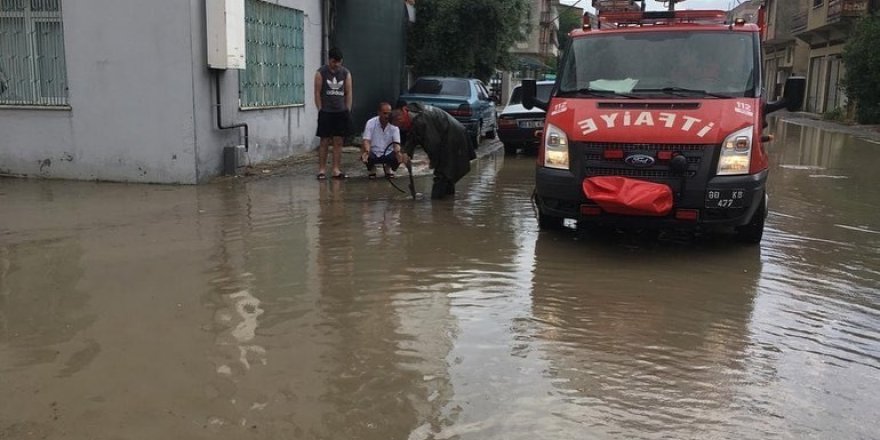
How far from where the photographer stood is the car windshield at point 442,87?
Answer: 15405 millimetres

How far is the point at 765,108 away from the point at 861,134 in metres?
20.2

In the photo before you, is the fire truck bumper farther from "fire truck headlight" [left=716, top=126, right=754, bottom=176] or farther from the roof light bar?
the roof light bar

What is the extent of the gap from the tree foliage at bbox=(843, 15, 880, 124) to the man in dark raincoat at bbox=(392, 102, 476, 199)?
24.1m

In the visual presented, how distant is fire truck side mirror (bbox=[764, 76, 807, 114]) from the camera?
6.80 metres

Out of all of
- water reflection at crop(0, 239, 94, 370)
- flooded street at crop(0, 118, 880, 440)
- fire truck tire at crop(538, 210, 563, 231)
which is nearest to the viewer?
flooded street at crop(0, 118, 880, 440)

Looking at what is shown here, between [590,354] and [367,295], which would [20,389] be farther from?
[590,354]

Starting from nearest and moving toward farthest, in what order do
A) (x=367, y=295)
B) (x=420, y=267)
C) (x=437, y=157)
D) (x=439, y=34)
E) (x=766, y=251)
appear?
1. (x=367, y=295)
2. (x=420, y=267)
3. (x=766, y=251)
4. (x=437, y=157)
5. (x=439, y=34)

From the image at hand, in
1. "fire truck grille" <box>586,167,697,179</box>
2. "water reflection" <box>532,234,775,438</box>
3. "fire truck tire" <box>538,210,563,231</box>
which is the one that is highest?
"fire truck grille" <box>586,167,697,179</box>

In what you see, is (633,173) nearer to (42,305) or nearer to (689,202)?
(689,202)

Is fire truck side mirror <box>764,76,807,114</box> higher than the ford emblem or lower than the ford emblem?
higher

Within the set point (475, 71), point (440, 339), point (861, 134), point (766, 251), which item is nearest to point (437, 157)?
point (766, 251)

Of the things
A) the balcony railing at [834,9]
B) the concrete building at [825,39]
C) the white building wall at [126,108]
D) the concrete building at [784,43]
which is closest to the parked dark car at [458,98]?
the white building wall at [126,108]

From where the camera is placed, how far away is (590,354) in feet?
13.4

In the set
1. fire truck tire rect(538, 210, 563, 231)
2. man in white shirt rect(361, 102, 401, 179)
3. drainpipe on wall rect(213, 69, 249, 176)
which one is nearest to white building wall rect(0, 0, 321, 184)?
drainpipe on wall rect(213, 69, 249, 176)
